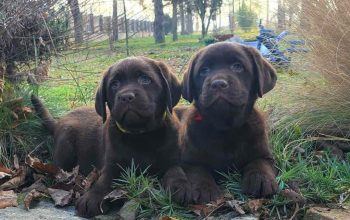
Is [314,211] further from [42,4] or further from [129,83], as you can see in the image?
[42,4]

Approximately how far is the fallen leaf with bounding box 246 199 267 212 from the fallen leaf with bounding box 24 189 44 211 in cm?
151

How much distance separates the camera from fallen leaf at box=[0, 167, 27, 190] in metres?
4.04

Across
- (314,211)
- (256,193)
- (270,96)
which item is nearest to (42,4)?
(270,96)

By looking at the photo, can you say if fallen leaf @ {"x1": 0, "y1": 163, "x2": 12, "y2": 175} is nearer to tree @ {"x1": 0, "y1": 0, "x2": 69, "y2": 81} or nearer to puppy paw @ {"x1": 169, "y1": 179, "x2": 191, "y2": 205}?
tree @ {"x1": 0, "y1": 0, "x2": 69, "y2": 81}

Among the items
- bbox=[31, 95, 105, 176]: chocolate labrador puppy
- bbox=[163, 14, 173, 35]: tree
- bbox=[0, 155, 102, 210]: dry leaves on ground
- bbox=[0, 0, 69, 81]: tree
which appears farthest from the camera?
bbox=[163, 14, 173, 35]: tree

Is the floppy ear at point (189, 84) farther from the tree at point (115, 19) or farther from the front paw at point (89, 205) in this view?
the tree at point (115, 19)

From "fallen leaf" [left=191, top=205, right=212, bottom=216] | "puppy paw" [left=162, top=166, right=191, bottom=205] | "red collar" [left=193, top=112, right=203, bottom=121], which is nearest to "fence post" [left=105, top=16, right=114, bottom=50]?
"red collar" [left=193, top=112, right=203, bottom=121]

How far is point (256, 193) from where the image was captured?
10.8 ft

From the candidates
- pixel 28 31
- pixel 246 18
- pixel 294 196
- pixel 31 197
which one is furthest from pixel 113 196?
pixel 246 18

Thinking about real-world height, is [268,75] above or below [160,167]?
above

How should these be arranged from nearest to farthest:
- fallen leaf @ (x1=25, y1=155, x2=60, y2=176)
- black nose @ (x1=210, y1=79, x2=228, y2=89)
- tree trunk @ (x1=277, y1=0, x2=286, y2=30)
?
black nose @ (x1=210, y1=79, x2=228, y2=89) → fallen leaf @ (x1=25, y1=155, x2=60, y2=176) → tree trunk @ (x1=277, y1=0, x2=286, y2=30)

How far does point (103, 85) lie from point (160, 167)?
73 centimetres

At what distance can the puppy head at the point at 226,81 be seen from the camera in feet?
11.2

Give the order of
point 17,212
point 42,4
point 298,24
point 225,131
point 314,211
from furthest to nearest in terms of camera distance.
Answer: point 42,4 → point 298,24 → point 225,131 → point 17,212 → point 314,211
